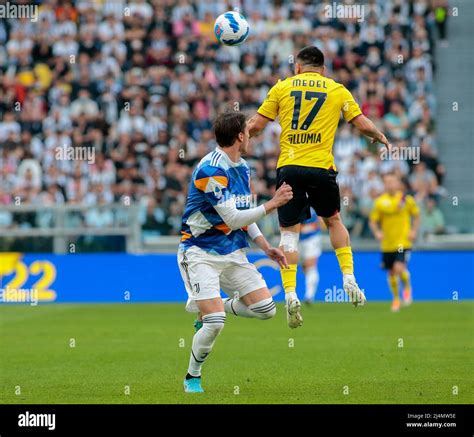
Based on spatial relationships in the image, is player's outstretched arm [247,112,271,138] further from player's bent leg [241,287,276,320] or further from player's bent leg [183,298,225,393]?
player's bent leg [183,298,225,393]

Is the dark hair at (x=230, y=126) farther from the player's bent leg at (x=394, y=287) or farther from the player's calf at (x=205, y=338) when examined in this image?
the player's bent leg at (x=394, y=287)

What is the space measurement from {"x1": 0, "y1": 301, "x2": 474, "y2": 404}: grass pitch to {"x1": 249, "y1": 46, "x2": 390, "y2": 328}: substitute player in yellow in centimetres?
113

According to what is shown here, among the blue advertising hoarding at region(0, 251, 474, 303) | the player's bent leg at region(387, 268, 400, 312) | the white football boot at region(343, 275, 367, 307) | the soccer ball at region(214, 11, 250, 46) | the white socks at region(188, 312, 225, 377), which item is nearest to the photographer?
the white socks at region(188, 312, 225, 377)

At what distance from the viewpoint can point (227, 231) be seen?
1017cm

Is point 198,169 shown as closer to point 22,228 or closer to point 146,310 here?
point 146,310

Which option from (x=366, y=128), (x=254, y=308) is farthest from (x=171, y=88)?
(x=254, y=308)

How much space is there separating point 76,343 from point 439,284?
994 cm

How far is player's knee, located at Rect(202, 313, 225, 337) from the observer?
9953 millimetres

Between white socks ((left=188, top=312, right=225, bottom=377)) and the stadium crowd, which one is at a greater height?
the stadium crowd

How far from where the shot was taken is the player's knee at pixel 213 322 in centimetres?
995

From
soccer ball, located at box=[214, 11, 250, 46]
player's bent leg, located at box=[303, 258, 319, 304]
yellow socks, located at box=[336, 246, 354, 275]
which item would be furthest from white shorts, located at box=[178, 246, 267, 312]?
player's bent leg, located at box=[303, 258, 319, 304]

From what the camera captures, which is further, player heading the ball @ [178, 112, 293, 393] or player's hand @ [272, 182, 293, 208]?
player heading the ball @ [178, 112, 293, 393]
